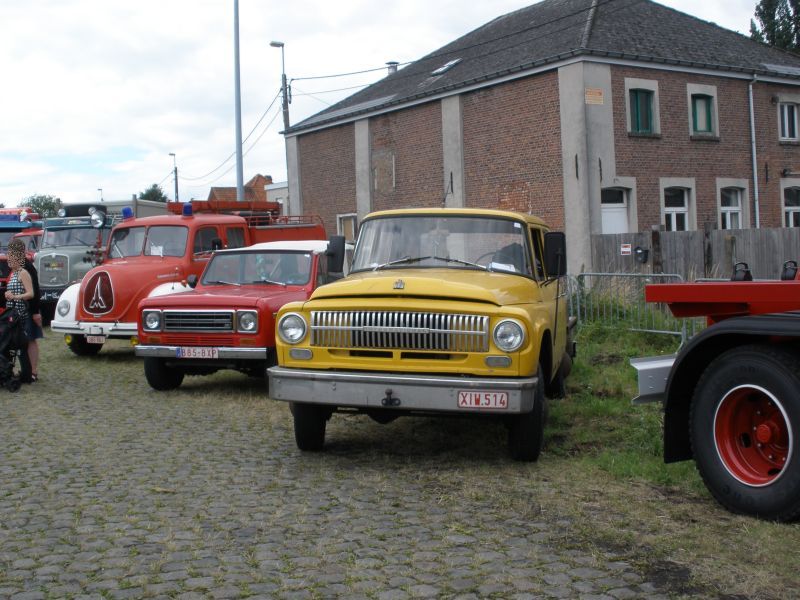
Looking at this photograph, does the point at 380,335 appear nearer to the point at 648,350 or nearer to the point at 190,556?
the point at 190,556

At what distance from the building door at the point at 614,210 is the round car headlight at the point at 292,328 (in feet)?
61.1

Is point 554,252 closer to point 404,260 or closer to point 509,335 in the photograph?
point 404,260

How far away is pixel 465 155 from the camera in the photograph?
28.3 metres

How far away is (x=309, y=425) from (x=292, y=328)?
2.69 feet

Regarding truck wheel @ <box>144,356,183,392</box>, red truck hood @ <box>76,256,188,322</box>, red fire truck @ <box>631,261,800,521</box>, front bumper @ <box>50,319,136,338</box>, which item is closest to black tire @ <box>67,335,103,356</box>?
front bumper @ <box>50,319,136,338</box>

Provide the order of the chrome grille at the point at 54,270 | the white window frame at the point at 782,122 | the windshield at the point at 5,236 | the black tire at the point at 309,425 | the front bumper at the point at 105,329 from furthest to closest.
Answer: the white window frame at the point at 782,122 → the windshield at the point at 5,236 → the chrome grille at the point at 54,270 → the front bumper at the point at 105,329 → the black tire at the point at 309,425

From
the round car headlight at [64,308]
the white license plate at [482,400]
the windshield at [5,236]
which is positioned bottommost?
the white license plate at [482,400]

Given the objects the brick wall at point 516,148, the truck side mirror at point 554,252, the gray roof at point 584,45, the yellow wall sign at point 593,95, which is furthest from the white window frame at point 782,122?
the truck side mirror at point 554,252

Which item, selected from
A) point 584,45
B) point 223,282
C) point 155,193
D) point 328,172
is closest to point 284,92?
point 328,172

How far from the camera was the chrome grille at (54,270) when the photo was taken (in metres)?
20.4

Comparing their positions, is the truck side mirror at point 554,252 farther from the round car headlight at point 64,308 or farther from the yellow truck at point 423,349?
the round car headlight at point 64,308

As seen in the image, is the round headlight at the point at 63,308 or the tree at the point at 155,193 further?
the tree at the point at 155,193

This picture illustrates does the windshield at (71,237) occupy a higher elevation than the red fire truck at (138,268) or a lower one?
higher

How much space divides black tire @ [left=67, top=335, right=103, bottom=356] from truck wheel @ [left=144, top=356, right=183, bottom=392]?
4088 mm
